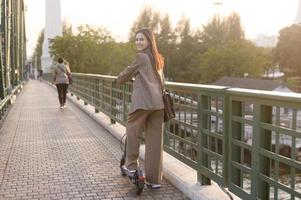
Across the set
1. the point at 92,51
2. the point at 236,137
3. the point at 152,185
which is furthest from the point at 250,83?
the point at 236,137

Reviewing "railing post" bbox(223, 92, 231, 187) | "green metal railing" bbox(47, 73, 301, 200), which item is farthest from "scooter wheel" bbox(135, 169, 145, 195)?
"railing post" bbox(223, 92, 231, 187)

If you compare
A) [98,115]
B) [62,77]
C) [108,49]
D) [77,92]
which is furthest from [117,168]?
[108,49]

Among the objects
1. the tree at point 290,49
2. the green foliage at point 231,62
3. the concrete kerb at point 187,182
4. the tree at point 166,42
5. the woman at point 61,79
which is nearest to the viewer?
the concrete kerb at point 187,182

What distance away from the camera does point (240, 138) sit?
15.7 feet

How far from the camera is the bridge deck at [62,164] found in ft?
19.3

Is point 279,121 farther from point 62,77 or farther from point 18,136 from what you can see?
point 62,77

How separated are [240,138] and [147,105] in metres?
1.21

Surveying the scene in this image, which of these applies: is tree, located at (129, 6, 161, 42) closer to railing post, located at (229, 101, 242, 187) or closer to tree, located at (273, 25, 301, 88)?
tree, located at (273, 25, 301, 88)

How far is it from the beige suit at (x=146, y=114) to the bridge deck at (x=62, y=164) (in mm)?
358

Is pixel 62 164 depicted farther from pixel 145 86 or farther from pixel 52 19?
pixel 52 19

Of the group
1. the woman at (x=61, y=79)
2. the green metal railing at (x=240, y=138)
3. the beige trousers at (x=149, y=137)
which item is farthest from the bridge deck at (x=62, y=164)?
the woman at (x=61, y=79)

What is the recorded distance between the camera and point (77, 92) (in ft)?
68.4

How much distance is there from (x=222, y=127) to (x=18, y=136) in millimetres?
6568

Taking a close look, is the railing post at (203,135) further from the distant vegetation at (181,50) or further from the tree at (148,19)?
the tree at (148,19)
